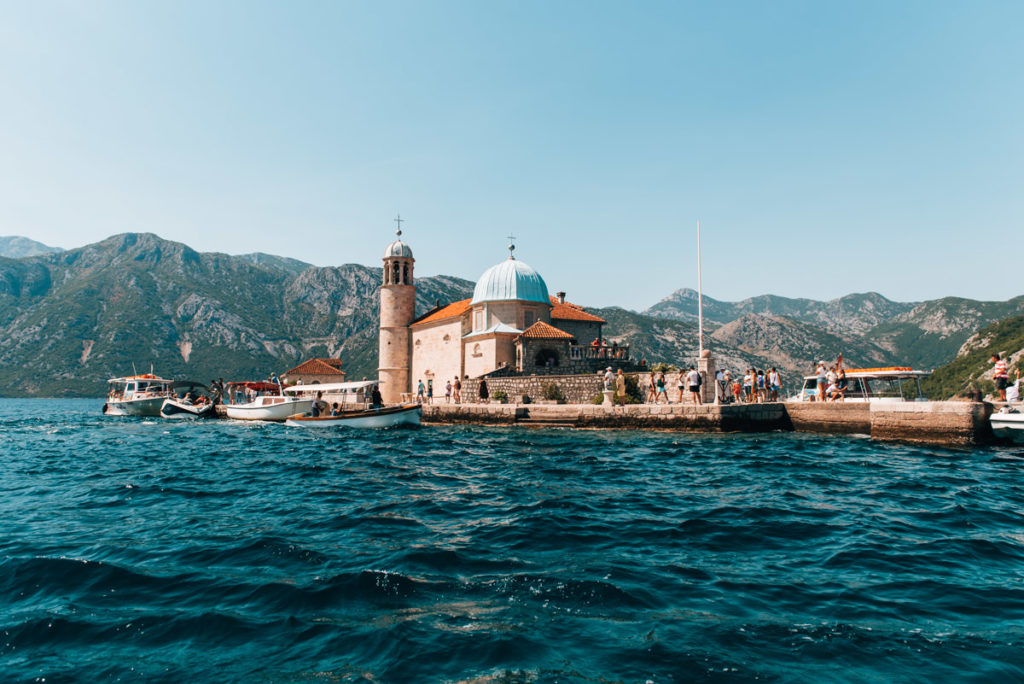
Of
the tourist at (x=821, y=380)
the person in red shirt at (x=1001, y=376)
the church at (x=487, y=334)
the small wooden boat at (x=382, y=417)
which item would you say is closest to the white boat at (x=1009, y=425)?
the person in red shirt at (x=1001, y=376)

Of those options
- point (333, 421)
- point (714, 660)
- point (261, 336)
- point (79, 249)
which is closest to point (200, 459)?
point (333, 421)

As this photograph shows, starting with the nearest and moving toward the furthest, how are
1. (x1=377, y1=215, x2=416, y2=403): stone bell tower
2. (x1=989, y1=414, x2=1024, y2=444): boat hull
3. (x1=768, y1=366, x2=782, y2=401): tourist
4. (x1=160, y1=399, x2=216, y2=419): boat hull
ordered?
1. (x1=989, y1=414, x2=1024, y2=444): boat hull
2. (x1=768, y1=366, x2=782, y2=401): tourist
3. (x1=160, y1=399, x2=216, y2=419): boat hull
4. (x1=377, y1=215, x2=416, y2=403): stone bell tower

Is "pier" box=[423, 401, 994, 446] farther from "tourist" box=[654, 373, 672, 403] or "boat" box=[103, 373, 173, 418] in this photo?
"boat" box=[103, 373, 173, 418]

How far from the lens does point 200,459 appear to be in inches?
609

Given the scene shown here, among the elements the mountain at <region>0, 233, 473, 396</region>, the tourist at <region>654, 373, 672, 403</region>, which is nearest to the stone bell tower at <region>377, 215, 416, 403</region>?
the tourist at <region>654, 373, 672, 403</region>

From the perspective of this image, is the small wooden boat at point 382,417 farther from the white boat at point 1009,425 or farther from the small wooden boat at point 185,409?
the white boat at point 1009,425

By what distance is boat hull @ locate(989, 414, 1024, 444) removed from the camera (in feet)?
47.8

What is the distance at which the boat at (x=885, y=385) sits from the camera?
18.6 metres

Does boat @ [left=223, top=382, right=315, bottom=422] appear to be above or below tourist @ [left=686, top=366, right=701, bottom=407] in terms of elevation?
below

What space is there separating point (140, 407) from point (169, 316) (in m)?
133

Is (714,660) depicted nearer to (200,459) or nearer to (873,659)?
(873,659)

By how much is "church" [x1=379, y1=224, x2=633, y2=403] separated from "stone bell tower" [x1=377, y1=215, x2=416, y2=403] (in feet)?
0.25

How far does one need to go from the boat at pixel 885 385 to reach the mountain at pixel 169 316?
112 metres

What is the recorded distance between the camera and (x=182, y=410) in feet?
128
